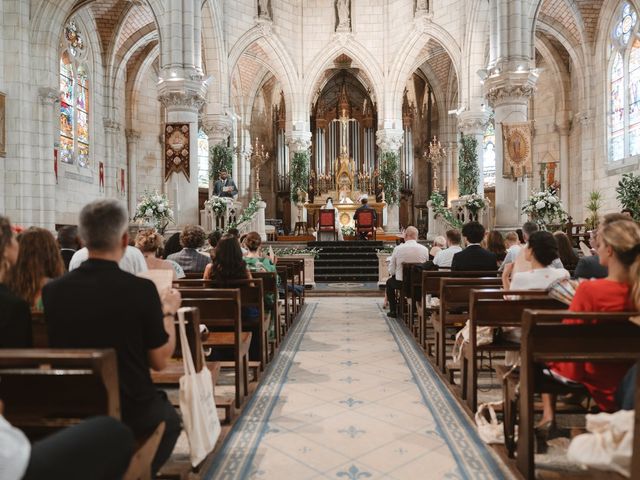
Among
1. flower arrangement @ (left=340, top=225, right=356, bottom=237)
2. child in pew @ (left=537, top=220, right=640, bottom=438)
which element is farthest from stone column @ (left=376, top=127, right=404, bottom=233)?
child in pew @ (left=537, top=220, right=640, bottom=438)

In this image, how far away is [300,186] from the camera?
20.9 metres

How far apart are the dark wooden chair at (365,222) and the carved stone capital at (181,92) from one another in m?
6.59

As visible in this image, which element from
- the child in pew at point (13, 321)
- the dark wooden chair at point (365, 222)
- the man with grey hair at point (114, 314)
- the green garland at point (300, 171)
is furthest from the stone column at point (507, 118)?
the child in pew at point (13, 321)

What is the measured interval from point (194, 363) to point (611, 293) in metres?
2.41

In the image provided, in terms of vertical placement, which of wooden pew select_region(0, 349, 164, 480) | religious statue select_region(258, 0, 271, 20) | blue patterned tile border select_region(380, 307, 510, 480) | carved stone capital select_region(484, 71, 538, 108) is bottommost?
blue patterned tile border select_region(380, 307, 510, 480)

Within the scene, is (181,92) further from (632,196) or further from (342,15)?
(632,196)

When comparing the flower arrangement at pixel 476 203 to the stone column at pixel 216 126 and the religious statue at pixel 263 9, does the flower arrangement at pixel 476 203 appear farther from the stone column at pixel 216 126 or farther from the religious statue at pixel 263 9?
the religious statue at pixel 263 9

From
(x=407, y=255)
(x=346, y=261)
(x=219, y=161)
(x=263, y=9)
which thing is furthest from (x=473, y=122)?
(x=407, y=255)

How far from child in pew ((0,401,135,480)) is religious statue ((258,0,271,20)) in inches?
815

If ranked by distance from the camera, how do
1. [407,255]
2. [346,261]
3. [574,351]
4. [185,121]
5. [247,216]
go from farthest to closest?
1. [346,261]
2. [247,216]
3. [185,121]
4. [407,255]
5. [574,351]

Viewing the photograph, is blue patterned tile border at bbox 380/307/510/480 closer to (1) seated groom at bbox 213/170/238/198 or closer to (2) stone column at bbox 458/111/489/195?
(1) seated groom at bbox 213/170/238/198

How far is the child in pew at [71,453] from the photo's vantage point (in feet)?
4.21

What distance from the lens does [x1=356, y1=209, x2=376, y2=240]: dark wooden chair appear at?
17203 millimetres

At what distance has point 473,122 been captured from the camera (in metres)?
17.8
